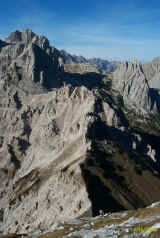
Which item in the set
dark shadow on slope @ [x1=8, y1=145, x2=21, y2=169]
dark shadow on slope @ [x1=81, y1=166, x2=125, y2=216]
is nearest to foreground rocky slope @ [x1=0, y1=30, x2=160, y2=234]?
dark shadow on slope @ [x1=81, y1=166, x2=125, y2=216]

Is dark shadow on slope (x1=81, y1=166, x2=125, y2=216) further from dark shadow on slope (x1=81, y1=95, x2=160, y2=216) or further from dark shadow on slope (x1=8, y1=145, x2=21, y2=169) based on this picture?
dark shadow on slope (x1=8, y1=145, x2=21, y2=169)

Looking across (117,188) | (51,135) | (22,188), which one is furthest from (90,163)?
(51,135)

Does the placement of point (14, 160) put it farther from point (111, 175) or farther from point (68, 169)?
point (111, 175)

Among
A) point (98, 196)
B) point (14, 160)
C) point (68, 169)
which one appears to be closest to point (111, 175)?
point (68, 169)

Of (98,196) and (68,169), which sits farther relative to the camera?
(68,169)

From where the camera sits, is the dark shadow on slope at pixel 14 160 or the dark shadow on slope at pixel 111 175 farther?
the dark shadow on slope at pixel 14 160

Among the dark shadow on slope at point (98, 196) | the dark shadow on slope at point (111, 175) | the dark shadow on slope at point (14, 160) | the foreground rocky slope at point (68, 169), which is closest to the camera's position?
the dark shadow on slope at point (98, 196)

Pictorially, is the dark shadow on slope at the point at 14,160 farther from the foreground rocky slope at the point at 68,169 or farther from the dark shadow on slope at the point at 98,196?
the dark shadow on slope at the point at 98,196

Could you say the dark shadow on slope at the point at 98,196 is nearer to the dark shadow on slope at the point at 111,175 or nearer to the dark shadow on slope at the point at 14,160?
the dark shadow on slope at the point at 111,175

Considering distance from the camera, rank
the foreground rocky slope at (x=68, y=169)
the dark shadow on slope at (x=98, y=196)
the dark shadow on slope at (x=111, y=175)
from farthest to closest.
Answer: the foreground rocky slope at (x=68, y=169), the dark shadow on slope at (x=111, y=175), the dark shadow on slope at (x=98, y=196)

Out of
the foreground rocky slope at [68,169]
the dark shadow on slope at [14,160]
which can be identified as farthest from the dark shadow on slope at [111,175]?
the dark shadow on slope at [14,160]

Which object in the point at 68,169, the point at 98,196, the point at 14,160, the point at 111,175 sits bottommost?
the point at 98,196
